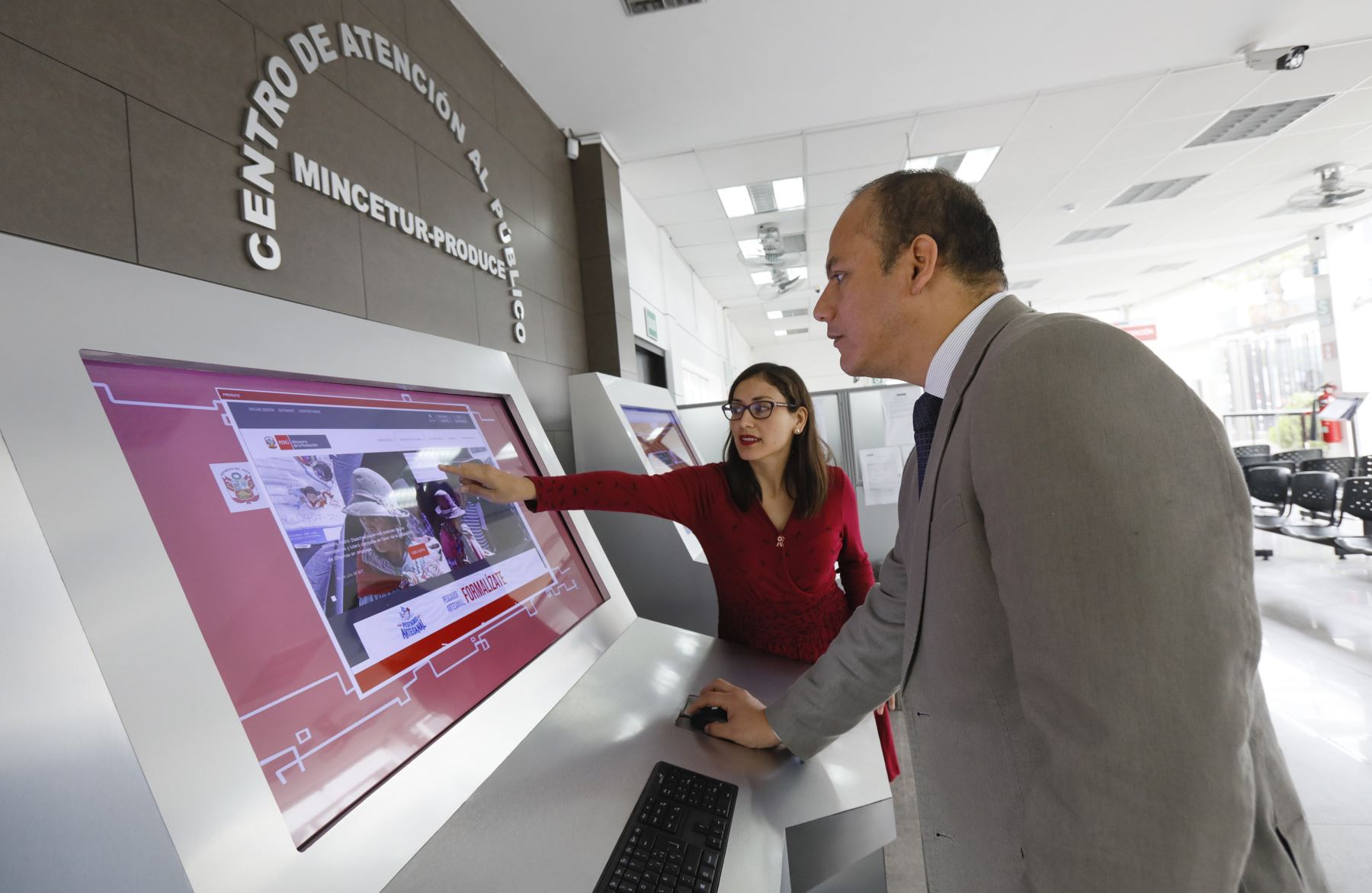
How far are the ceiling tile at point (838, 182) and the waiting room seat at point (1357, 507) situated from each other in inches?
159

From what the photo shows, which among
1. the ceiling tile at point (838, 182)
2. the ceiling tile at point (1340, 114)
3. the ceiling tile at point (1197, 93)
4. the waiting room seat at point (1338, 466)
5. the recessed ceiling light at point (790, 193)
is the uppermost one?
the recessed ceiling light at point (790, 193)

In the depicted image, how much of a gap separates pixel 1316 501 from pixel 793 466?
19.3ft

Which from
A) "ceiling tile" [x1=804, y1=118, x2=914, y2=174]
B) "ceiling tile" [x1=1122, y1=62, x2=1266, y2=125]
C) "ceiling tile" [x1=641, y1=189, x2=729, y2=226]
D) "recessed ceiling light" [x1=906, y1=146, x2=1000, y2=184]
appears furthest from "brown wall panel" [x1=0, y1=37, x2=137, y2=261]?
"ceiling tile" [x1=1122, y1=62, x2=1266, y2=125]

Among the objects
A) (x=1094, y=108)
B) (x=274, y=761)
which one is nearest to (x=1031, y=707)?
(x=274, y=761)

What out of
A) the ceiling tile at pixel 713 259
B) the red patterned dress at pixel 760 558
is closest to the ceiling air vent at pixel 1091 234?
the ceiling tile at pixel 713 259

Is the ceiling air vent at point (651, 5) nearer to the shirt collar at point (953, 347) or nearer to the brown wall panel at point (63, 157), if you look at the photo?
the brown wall panel at point (63, 157)

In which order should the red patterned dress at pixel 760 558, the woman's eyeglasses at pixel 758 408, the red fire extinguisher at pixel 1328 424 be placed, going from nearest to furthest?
the red patterned dress at pixel 760 558, the woman's eyeglasses at pixel 758 408, the red fire extinguisher at pixel 1328 424

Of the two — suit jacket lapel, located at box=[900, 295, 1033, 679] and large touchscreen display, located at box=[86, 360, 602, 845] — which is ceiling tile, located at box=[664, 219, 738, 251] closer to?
large touchscreen display, located at box=[86, 360, 602, 845]

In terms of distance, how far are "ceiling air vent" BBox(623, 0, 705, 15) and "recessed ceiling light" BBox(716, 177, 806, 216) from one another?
236 centimetres

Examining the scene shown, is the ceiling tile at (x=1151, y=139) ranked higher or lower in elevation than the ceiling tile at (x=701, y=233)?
lower

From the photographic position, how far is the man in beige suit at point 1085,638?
0.57 metres

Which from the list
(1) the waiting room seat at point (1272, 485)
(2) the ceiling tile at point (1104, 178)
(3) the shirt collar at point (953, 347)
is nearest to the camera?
(3) the shirt collar at point (953, 347)

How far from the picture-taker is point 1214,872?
22.2 inches

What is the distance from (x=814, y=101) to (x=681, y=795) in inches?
143
